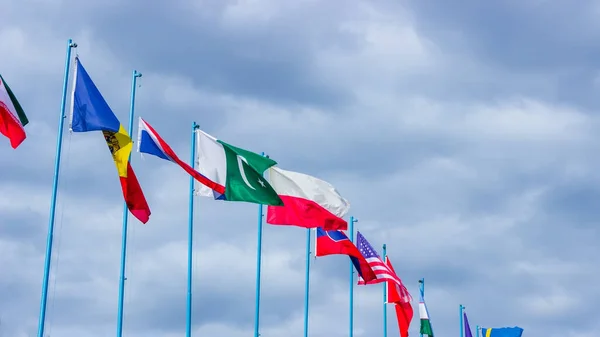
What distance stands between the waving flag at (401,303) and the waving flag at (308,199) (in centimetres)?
1510

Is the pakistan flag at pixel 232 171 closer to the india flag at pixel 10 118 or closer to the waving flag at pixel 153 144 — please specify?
the waving flag at pixel 153 144

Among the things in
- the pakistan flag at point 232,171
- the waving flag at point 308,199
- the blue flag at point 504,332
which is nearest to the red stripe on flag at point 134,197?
the pakistan flag at point 232,171

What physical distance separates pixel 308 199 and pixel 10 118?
12.9 m

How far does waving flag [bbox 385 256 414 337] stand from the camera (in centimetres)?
5362

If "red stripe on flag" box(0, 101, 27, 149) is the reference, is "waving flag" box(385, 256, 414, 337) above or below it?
below

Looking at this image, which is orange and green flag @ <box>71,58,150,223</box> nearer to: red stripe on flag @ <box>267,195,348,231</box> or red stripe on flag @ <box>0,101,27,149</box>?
red stripe on flag @ <box>0,101,27,149</box>

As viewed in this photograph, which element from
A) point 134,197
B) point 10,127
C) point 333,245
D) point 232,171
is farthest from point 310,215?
point 10,127

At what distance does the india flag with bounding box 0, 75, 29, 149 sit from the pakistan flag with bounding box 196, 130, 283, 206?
24.5ft

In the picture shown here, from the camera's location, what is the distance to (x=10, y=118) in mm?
28453

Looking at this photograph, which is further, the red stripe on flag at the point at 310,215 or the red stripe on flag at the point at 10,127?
the red stripe on flag at the point at 310,215

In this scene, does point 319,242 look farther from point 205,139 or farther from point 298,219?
point 205,139

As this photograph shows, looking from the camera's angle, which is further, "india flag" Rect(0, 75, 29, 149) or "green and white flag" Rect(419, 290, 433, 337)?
"green and white flag" Rect(419, 290, 433, 337)

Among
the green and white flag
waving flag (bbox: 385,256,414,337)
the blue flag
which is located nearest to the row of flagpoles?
waving flag (bbox: 385,256,414,337)

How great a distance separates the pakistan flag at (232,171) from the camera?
3375 cm
